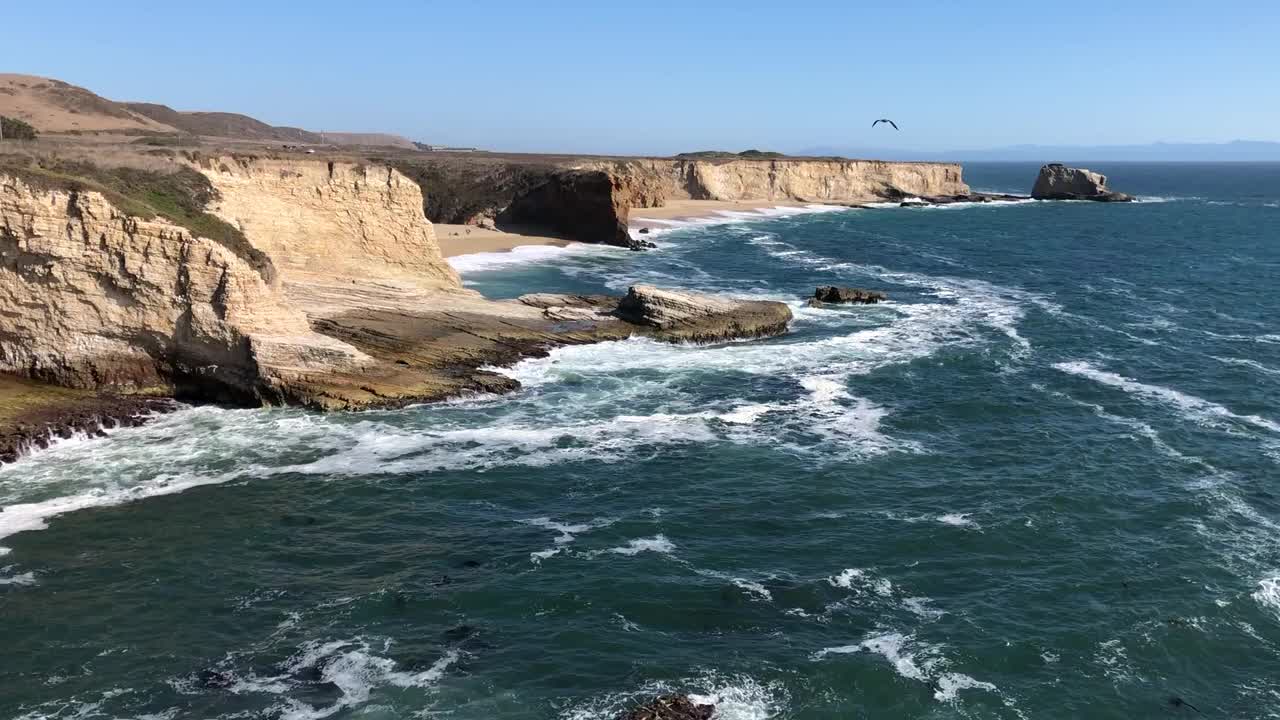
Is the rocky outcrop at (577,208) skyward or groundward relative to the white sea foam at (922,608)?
skyward

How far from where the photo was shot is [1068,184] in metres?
143

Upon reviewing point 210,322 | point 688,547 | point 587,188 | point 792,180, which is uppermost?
point 792,180

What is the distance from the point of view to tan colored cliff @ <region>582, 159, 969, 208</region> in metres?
122

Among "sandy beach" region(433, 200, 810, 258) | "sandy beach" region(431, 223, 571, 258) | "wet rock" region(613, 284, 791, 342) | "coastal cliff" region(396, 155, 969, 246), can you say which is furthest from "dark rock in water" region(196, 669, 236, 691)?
"coastal cliff" region(396, 155, 969, 246)

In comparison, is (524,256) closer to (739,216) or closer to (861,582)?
(739,216)

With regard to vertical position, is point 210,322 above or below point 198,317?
below

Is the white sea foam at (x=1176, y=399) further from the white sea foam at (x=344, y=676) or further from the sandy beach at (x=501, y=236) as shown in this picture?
the sandy beach at (x=501, y=236)

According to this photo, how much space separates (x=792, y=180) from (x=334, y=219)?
9562 centimetres

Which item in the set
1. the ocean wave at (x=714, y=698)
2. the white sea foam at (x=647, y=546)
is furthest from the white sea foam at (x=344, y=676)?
the white sea foam at (x=647, y=546)

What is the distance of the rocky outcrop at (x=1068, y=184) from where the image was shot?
140500 mm

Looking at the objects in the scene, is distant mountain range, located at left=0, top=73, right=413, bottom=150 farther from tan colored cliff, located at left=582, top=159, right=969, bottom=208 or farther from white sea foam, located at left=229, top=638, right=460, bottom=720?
white sea foam, located at left=229, top=638, right=460, bottom=720

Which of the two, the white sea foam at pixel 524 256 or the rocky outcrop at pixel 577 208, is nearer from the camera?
the white sea foam at pixel 524 256

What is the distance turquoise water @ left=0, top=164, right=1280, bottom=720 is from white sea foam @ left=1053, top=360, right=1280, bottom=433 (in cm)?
15

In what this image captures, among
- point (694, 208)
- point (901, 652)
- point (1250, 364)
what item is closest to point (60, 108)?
point (694, 208)
